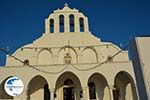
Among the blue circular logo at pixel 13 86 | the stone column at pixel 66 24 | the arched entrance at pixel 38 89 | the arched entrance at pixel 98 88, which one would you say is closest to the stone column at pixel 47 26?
the stone column at pixel 66 24

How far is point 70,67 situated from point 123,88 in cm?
600

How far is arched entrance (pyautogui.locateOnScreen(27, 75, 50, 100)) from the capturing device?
2167 centimetres

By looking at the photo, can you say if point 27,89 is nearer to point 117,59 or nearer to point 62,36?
point 62,36

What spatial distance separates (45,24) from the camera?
25.8 meters

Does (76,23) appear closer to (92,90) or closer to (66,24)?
(66,24)

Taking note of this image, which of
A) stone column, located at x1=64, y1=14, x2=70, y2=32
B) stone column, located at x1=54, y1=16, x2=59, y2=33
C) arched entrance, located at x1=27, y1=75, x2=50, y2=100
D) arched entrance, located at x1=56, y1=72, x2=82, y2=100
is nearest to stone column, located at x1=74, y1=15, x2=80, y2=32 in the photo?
stone column, located at x1=64, y1=14, x2=70, y2=32

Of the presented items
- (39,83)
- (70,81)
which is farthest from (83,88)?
(39,83)

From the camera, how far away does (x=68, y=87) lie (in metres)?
22.2

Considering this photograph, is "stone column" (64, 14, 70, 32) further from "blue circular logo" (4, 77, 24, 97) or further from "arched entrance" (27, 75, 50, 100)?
"blue circular logo" (4, 77, 24, 97)

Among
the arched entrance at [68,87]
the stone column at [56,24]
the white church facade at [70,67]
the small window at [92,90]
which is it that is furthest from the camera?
the stone column at [56,24]

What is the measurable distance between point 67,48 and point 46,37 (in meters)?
2.83

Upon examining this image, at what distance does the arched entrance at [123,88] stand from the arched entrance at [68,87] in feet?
12.8

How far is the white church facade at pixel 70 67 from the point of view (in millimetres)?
20719

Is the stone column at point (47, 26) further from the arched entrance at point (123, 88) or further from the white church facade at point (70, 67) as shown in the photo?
the arched entrance at point (123, 88)
